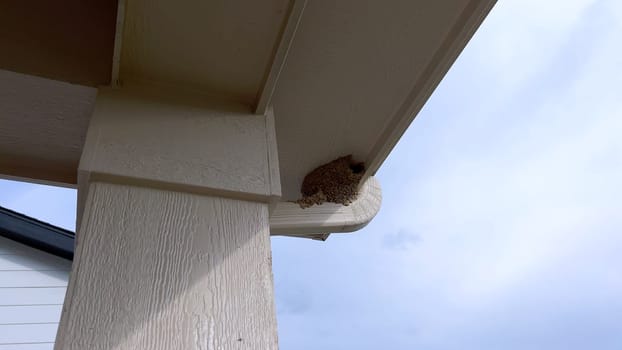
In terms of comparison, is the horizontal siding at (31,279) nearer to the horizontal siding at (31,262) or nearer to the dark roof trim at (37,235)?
the horizontal siding at (31,262)

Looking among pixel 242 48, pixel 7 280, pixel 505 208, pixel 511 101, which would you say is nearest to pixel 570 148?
pixel 505 208

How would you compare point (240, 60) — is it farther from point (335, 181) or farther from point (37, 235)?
point (37, 235)

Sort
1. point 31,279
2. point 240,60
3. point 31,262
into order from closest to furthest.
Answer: point 240,60
point 31,279
point 31,262

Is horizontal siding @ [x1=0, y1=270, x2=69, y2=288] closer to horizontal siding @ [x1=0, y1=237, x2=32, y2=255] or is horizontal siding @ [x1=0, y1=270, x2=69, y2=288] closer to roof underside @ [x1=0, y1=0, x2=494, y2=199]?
horizontal siding @ [x1=0, y1=237, x2=32, y2=255]

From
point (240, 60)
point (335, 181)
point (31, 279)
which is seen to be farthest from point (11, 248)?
point (240, 60)

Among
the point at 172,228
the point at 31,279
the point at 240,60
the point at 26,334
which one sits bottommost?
the point at 172,228

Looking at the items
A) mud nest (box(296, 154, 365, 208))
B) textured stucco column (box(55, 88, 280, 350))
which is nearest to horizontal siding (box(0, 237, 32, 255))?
mud nest (box(296, 154, 365, 208))

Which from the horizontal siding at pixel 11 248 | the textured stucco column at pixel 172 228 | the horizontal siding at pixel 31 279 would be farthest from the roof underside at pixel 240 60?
the horizontal siding at pixel 11 248
